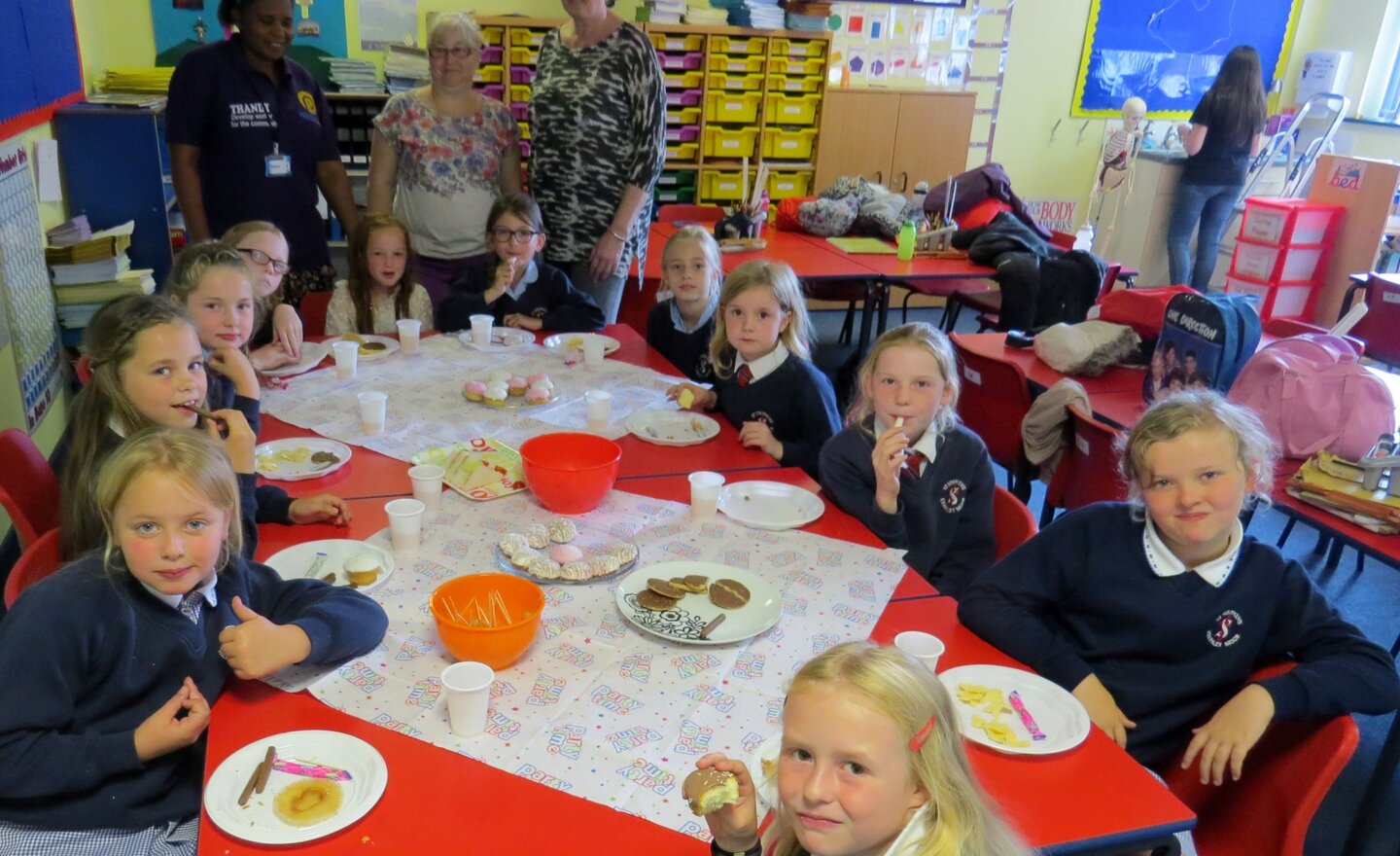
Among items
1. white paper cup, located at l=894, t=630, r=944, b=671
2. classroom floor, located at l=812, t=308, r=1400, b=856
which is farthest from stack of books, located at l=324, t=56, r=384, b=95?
white paper cup, located at l=894, t=630, r=944, b=671

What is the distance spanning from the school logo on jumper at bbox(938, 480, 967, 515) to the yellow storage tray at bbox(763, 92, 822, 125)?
4769mm

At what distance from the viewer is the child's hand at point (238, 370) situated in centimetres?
236

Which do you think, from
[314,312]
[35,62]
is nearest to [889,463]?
[314,312]

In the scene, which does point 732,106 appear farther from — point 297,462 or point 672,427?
point 297,462

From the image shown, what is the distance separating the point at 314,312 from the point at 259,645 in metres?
2.31

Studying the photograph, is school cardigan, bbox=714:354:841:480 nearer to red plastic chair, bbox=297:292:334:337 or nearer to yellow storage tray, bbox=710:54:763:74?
red plastic chair, bbox=297:292:334:337

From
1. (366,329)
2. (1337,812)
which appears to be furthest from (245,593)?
(1337,812)

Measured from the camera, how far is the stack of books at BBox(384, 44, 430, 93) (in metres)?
5.78

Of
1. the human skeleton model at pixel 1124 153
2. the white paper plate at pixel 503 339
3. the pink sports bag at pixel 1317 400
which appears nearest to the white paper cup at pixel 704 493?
the white paper plate at pixel 503 339

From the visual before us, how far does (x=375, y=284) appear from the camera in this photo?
3.45 m

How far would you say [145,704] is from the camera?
146 cm

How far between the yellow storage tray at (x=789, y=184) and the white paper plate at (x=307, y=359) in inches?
165

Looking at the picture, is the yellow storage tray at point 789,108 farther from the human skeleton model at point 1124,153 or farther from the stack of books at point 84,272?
the stack of books at point 84,272

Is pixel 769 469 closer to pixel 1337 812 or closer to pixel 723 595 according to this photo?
pixel 723 595
